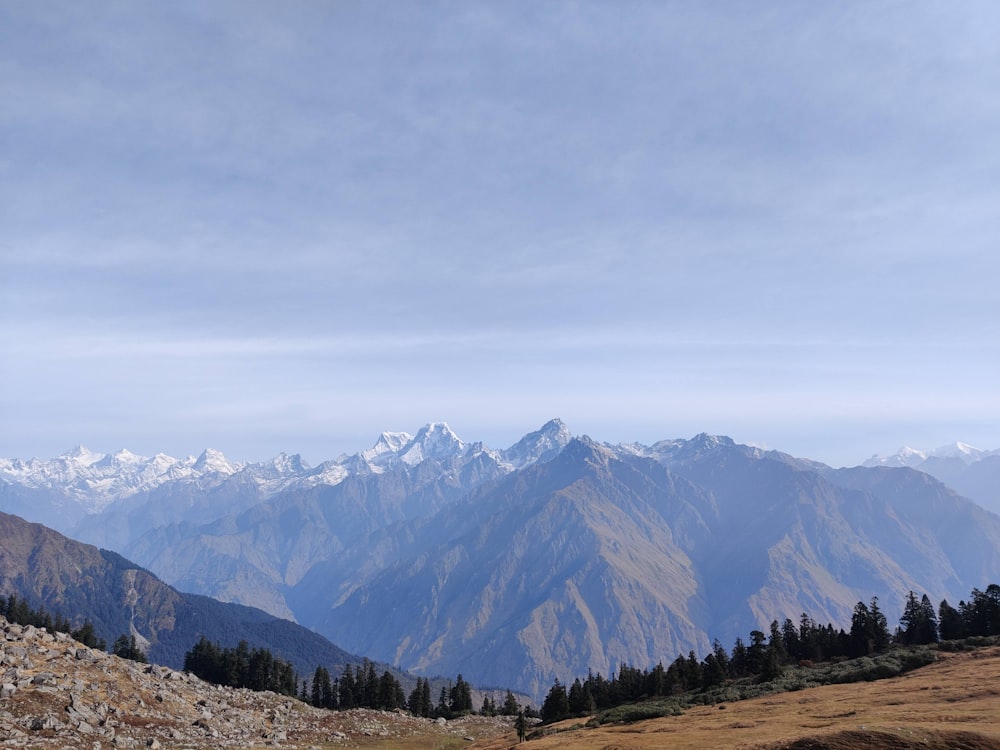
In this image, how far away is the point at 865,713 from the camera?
188ft

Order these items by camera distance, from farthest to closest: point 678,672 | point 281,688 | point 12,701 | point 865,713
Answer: point 281,688 < point 678,672 < point 12,701 < point 865,713

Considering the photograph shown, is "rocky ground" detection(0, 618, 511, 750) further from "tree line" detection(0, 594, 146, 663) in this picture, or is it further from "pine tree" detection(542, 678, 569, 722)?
"tree line" detection(0, 594, 146, 663)

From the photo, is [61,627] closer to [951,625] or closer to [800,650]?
[800,650]

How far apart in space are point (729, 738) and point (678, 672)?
9897 centimetres

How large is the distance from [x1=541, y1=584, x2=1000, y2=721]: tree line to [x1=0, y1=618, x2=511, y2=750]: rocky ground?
33370mm

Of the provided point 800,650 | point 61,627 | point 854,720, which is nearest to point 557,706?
point 800,650

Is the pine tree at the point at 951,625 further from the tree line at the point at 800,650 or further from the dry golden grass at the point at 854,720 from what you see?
the dry golden grass at the point at 854,720

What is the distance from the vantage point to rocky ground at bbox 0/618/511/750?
70.8 metres

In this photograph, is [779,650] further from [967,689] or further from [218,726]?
[218,726]

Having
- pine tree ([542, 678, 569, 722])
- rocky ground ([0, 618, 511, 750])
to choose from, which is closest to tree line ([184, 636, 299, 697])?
rocky ground ([0, 618, 511, 750])

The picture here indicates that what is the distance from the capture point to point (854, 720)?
5231cm

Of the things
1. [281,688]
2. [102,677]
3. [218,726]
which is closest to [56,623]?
[281,688]

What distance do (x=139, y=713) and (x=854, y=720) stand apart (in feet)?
265

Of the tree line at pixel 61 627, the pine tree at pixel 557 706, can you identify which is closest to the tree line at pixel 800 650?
the pine tree at pixel 557 706
